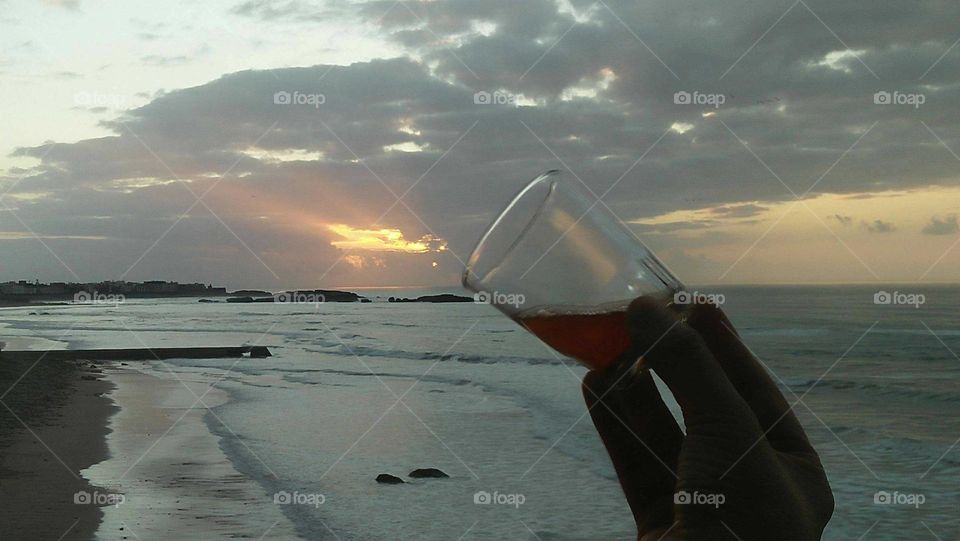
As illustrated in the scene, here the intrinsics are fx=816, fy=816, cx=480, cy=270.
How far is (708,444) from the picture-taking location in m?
0.95

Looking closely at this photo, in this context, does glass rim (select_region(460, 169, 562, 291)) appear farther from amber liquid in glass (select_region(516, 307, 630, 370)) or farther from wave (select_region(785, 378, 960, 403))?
wave (select_region(785, 378, 960, 403))

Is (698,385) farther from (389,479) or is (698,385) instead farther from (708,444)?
(389,479)

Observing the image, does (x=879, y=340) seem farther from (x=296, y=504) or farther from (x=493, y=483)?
(x=296, y=504)

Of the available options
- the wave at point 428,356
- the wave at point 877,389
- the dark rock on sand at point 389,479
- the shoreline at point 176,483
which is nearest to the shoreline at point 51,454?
the shoreline at point 176,483

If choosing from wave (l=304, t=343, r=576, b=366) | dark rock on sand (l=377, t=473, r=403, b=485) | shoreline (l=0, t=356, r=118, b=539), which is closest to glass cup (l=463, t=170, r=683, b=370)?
shoreline (l=0, t=356, r=118, b=539)

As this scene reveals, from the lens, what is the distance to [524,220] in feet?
3.81

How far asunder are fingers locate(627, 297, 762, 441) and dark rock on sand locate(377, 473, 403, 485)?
9.02 metres

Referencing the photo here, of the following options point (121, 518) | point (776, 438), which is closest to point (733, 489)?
point (776, 438)

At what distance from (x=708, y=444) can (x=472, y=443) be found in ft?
39.9

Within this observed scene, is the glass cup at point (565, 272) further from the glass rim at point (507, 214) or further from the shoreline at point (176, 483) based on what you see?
the shoreline at point (176, 483)

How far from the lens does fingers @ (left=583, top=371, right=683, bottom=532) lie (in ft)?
3.77

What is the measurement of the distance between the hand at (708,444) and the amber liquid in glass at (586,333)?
3 cm

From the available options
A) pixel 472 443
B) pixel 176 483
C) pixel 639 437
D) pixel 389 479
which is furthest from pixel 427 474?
pixel 639 437

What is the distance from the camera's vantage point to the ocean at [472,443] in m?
8.24
